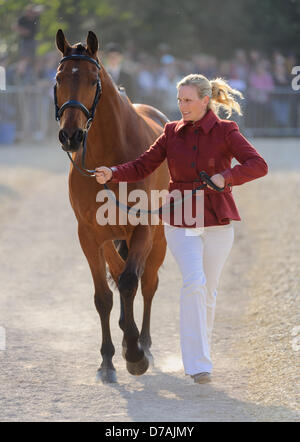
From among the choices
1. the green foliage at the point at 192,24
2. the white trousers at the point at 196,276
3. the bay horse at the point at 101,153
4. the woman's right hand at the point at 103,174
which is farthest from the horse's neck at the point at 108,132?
the green foliage at the point at 192,24

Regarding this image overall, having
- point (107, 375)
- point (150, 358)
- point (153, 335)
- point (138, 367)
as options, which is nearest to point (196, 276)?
point (138, 367)

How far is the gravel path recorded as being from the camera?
4.78 m

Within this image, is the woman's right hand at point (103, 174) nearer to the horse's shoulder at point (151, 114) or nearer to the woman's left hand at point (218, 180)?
the woman's left hand at point (218, 180)

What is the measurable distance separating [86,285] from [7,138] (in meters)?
11.8

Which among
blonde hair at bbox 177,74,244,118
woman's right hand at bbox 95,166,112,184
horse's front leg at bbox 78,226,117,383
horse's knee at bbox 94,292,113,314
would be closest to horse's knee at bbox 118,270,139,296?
horse's front leg at bbox 78,226,117,383

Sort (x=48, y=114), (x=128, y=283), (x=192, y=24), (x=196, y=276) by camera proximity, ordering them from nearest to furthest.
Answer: (x=196, y=276) → (x=128, y=283) → (x=48, y=114) → (x=192, y=24)

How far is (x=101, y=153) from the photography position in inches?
216

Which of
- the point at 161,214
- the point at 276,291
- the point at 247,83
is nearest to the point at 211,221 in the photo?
the point at 161,214

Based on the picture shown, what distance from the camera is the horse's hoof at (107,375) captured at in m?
5.42

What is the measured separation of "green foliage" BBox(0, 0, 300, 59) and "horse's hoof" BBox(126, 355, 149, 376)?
21.2 m

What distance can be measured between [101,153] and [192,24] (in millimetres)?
25428

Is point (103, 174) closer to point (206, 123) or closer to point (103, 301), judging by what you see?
point (206, 123)

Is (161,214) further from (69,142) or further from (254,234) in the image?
(254,234)

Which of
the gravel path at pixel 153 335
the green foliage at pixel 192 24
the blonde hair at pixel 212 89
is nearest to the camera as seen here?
the gravel path at pixel 153 335
